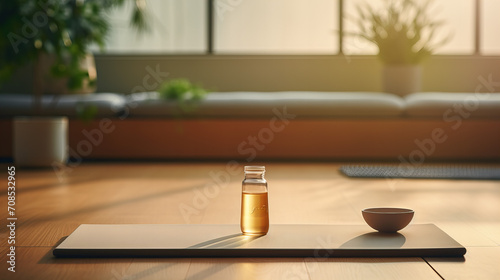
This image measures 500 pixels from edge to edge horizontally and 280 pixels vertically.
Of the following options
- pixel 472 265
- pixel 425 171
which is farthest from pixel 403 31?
pixel 472 265

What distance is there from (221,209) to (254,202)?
663 mm

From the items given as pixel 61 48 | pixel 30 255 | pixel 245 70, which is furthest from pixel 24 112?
pixel 30 255

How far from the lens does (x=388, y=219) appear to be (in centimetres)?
174

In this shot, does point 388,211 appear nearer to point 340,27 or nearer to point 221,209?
point 221,209

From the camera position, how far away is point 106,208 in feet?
7.77

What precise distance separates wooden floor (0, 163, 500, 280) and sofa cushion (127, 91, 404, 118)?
0.35 m

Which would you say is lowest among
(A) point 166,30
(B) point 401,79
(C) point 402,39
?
(B) point 401,79

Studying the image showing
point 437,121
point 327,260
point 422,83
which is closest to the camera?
point 327,260

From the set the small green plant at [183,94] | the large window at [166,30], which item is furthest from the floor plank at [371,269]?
the large window at [166,30]

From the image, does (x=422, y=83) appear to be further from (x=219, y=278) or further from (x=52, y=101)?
(x=219, y=278)

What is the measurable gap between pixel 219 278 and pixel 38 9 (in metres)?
2.62

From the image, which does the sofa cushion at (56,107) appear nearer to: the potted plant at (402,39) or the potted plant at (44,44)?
the potted plant at (44,44)

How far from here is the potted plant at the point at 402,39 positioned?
187 inches

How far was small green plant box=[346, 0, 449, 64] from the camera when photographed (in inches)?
189
